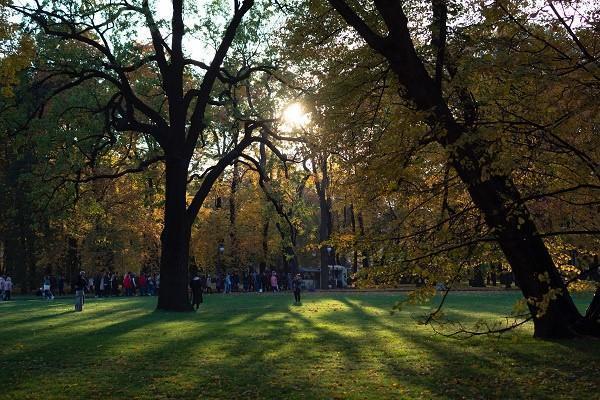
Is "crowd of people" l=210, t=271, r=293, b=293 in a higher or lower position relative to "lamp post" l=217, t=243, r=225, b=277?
lower

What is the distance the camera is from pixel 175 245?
24.9 metres

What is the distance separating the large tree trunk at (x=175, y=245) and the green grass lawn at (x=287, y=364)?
6.73 metres

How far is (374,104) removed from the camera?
13.2 metres

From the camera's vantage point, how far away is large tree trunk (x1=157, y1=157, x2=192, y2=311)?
24.7 metres

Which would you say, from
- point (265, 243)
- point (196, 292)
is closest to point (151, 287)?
point (265, 243)

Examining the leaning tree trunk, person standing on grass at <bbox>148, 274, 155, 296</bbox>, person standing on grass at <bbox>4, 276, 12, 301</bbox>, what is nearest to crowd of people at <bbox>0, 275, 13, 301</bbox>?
person standing on grass at <bbox>4, 276, 12, 301</bbox>

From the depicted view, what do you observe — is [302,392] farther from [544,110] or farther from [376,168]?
[544,110]

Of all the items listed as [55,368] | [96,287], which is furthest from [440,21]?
[96,287]

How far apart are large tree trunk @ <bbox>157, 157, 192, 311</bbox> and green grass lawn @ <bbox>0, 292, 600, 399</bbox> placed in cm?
673

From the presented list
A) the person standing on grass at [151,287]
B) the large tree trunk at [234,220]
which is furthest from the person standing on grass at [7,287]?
the large tree trunk at [234,220]

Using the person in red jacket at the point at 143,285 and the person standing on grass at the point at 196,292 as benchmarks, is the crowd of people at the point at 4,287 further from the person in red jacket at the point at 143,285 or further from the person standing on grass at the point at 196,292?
the person standing on grass at the point at 196,292

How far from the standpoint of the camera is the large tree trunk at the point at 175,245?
24656 millimetres

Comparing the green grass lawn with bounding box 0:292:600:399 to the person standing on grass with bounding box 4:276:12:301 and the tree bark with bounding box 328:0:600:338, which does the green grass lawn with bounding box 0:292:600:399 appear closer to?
the tree bark with bounding box 328:0:600:338

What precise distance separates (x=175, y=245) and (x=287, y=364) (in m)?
14.5
